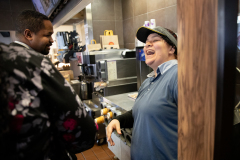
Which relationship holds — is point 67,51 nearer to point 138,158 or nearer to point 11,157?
point 138,158

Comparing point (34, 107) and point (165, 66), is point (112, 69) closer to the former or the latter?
point (165, 66)

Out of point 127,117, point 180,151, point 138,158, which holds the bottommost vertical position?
point 138,158

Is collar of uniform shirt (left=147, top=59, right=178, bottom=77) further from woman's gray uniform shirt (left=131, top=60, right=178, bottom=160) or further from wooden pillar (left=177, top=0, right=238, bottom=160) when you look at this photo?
wooden pillar (left=177, top=0, right=238, bottom=160)

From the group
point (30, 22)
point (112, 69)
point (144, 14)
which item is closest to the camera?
point (30, 22)

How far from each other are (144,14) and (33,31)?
2284 mm

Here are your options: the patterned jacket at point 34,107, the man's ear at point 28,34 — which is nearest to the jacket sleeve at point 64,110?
the patterned jacket at point 34,107

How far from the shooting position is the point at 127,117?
1.44m

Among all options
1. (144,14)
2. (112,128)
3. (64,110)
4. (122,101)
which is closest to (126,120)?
(112,128)

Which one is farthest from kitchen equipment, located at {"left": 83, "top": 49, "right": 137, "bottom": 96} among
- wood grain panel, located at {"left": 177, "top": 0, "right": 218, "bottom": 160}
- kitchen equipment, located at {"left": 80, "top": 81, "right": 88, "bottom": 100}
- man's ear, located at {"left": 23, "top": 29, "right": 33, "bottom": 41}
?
wood grain panel, located at {"left": 177, "top": 0, "right": 218, "bottom": 160}

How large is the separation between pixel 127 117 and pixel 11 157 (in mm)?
942

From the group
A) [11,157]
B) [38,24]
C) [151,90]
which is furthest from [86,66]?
[11,157]

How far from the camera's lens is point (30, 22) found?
4.61 ft

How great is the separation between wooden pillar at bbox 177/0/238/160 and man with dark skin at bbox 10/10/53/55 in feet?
3.83

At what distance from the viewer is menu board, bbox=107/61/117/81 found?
2.68 meters
